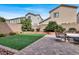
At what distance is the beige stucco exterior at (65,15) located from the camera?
4.21m

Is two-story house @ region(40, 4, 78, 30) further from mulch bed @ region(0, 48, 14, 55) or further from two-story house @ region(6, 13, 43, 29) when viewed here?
mulch bed @ region(0, 48, 14, 55)

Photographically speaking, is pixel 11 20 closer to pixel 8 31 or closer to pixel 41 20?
pixel 8 31

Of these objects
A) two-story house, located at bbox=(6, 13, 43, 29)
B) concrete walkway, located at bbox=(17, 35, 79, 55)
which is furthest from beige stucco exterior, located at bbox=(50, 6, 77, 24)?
concrete walkway, located at bbox=(17, 35, 79, 55)

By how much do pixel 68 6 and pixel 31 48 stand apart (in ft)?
3.91

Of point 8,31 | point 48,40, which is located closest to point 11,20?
point 8,31

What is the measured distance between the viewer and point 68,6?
4.18 metres

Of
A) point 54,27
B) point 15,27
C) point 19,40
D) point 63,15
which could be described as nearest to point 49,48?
point 54,27

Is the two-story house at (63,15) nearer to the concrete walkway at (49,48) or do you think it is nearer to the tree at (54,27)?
the tree at (54,27)

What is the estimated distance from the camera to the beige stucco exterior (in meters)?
4.21

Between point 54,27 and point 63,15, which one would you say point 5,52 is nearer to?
point 54,27

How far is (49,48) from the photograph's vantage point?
418cm

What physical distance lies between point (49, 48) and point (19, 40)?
2.21 feet

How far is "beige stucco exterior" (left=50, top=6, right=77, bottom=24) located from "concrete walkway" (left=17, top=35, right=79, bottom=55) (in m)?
0.48
